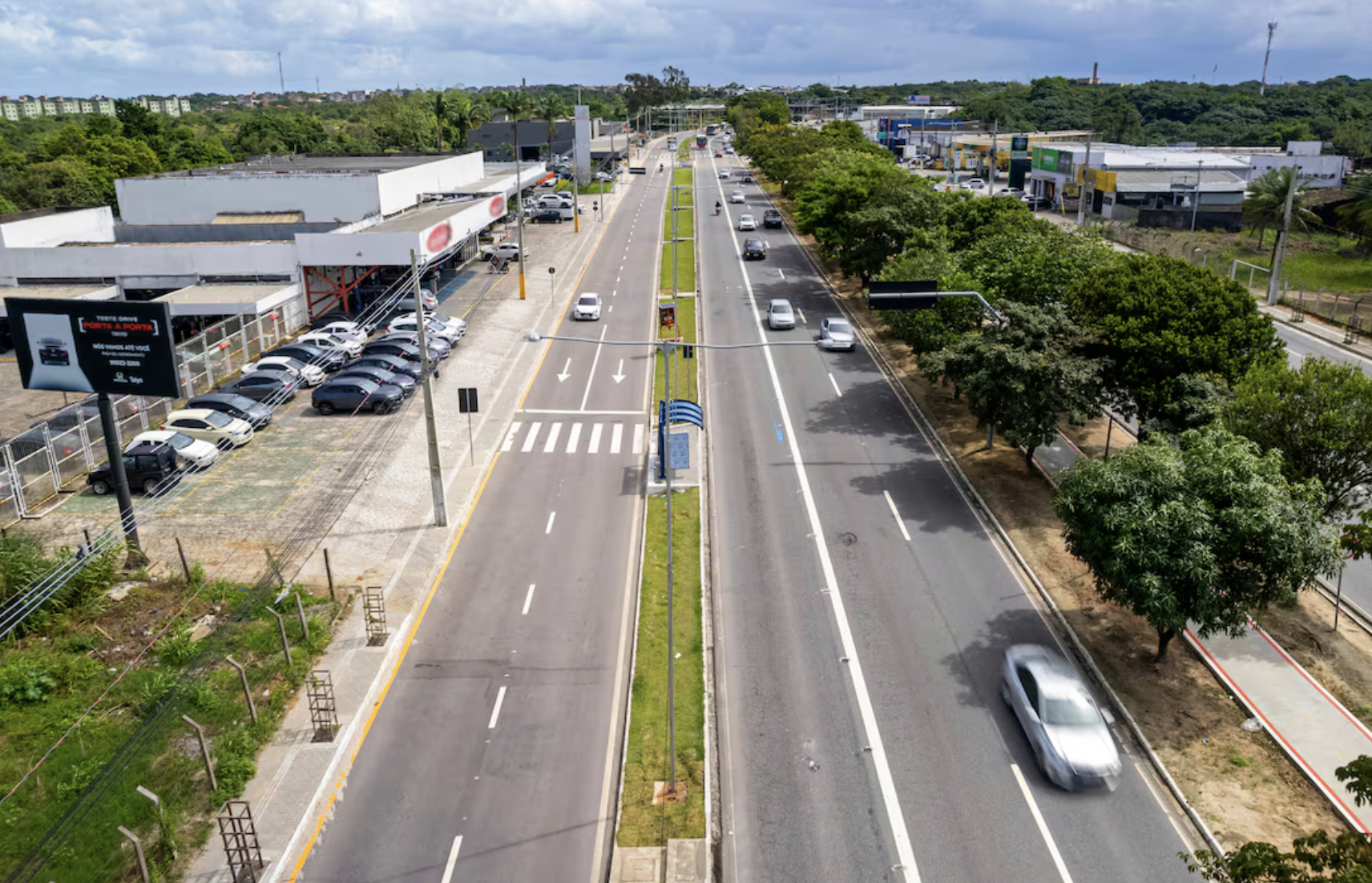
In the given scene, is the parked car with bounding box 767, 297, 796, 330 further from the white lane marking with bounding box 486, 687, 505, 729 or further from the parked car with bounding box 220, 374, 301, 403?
the white lane marking with bounding box 486, 687, 505, 729

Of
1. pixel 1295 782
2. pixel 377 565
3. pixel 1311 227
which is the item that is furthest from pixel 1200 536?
pixel 1311 227

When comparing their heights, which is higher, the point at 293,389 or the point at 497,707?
the point at 293,389

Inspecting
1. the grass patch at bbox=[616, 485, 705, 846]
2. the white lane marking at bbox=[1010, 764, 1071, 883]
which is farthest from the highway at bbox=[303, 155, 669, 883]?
the white lane marking at bbox=[1010, 764, 1071, 883]

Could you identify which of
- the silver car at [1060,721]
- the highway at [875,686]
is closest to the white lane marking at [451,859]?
the highway at [875,686]

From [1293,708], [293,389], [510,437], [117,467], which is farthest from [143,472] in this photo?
[1293,708]

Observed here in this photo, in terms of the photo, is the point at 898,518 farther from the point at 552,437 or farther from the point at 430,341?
the point at 430,341

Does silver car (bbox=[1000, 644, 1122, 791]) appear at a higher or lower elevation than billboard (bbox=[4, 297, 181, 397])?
lower
